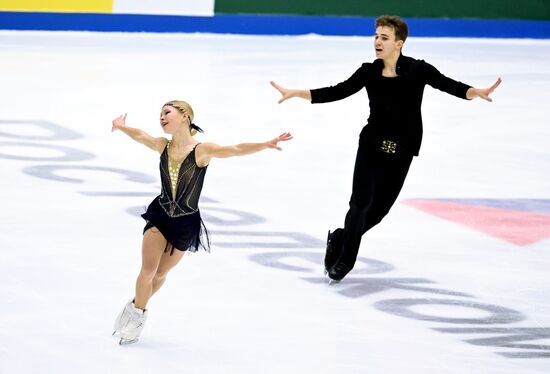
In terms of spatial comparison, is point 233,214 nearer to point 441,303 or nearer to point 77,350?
point 441,303

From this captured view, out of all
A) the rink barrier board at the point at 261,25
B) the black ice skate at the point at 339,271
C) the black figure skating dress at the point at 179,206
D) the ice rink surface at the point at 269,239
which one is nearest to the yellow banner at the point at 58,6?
the rink barrier board at the point at 261,25

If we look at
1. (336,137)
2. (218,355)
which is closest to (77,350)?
(218,355)

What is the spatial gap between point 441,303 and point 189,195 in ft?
4.90

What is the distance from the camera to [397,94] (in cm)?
626

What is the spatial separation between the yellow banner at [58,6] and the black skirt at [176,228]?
12476mm

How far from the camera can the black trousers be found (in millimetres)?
6297

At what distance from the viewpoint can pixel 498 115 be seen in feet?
40.6

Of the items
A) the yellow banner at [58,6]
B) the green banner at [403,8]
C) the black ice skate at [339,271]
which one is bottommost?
the black ice skate at [339,271]

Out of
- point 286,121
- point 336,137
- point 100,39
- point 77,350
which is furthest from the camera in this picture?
point 100,39

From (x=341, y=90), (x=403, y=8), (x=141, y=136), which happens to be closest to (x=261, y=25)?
(x=403, y=8)

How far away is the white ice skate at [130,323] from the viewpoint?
16.7 ft

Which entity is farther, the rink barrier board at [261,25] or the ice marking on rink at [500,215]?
the rink barrier board at [261,25]

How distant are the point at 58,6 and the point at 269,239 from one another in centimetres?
1092

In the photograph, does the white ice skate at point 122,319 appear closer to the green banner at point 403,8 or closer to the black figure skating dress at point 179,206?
the black figure skating dress at point 179,206
